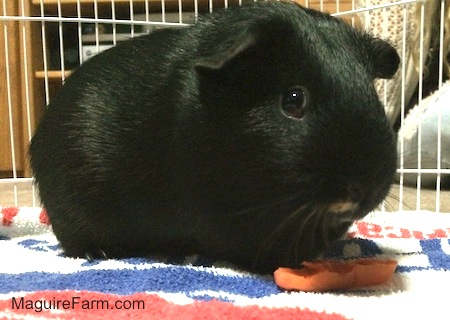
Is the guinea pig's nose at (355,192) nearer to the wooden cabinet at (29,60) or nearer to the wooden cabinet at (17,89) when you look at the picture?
the wooden cabinet at (29,60)

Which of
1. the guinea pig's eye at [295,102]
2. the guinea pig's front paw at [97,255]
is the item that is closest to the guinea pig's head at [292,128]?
the guinea pig's eye at [295,102]

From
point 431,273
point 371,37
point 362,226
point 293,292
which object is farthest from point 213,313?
point 362,226

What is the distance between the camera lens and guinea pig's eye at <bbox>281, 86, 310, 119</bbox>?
754 mm

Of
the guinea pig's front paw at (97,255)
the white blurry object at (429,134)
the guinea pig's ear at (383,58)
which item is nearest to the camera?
the guinea pig's ear at (383,58)

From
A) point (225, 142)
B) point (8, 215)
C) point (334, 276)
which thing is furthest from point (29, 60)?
point (334, 276)

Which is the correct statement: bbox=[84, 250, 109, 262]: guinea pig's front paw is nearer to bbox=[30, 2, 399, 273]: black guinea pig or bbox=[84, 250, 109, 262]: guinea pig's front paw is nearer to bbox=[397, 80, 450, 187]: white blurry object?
bbox=[30, 2, 399, 273]: black guinea pig

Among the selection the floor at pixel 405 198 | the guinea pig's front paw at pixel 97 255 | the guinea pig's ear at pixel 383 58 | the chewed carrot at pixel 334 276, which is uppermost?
the guinea pig's ear at pixel 383 58

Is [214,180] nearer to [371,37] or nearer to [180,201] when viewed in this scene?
[180,201]

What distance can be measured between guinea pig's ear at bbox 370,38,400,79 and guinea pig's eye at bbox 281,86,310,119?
0.20m

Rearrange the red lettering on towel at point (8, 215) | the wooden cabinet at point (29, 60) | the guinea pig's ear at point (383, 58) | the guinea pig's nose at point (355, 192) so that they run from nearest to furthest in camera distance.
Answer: the guinea pig's nose at point (355, 192) → the guinea pig's ear at point (383, 58) → the red lettering on towel at point (8, 215) → the wooden cabinet at point (29, 60)

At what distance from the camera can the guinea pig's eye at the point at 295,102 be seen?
0.75 meters

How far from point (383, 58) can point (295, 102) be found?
0.84 ft

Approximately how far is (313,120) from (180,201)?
0.27 metres

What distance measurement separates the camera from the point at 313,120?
0.73 m
